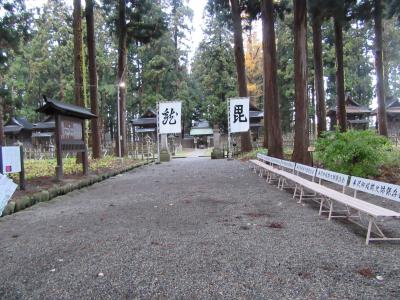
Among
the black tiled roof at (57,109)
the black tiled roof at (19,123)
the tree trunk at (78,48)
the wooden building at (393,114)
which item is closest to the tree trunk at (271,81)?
the black tiled roof at (57,109)

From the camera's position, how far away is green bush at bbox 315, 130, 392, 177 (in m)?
8.63

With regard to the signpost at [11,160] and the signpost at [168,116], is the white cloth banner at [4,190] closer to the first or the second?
the signpost at [11,160]

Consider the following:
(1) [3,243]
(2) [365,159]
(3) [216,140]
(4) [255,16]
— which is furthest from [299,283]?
(3) [216,140]

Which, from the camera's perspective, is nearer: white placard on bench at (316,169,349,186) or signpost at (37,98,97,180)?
white placard on bench at (316,169,349,186)

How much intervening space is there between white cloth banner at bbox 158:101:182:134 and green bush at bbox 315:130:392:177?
13592mm

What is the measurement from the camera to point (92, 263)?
3.64 metres

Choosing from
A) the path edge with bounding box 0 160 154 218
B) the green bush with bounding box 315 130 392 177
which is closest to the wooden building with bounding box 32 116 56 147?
the path edge with bounding box 0 160 154 218

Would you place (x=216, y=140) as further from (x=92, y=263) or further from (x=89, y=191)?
(x=92, y=263)

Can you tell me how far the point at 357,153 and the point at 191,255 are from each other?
623cm

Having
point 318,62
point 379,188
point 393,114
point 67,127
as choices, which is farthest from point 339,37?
point 393,114

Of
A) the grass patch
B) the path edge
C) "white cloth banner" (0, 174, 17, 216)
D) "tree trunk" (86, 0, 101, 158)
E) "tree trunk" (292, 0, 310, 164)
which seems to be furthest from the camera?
"tree trunk" (86, 0, 101, 158)

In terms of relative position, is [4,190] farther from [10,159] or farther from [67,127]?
[67,127]

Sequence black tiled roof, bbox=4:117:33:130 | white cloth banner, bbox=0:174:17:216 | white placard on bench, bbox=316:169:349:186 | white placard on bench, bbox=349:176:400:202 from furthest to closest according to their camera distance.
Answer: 1. black tiled roof, bbox=4:117:33:130
2. white cloth banner, bbox=0:174:17:216
3. white placard on bench, bbox=316:169:349:186
4. white placard on bench, bbox=349:176:400:202

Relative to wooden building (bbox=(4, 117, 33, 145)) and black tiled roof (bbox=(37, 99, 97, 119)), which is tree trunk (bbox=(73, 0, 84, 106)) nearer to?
black tiled roof (bbox=(37, 99, 97, 119))
